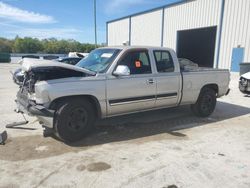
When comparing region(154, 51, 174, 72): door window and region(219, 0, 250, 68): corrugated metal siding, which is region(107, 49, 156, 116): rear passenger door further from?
region(219, 0, 250, 68): corrugated metal siding

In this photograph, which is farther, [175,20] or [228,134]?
[175,20]

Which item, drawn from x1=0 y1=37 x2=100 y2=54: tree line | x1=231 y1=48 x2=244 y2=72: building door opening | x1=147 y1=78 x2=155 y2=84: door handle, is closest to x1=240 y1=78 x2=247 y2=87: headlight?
x1=147 y1=78 x2=155 y2=84: door handle

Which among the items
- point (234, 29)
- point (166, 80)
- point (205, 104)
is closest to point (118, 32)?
point (234, 29)

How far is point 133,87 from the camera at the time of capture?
5285 mm

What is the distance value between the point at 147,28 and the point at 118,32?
7505 millimetres

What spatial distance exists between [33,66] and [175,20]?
2355 cm

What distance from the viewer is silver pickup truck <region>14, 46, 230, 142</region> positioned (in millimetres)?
4496

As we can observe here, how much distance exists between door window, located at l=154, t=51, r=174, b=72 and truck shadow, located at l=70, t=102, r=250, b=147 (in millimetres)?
1391

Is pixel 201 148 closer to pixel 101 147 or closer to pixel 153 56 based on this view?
pixel 101 147

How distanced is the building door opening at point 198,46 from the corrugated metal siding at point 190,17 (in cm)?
144

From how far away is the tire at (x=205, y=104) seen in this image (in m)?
6.84

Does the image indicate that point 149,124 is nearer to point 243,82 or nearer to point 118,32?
point 243,82

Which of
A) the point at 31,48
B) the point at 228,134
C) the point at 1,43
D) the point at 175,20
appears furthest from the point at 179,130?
the point at 1,43

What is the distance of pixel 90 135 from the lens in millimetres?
5258
